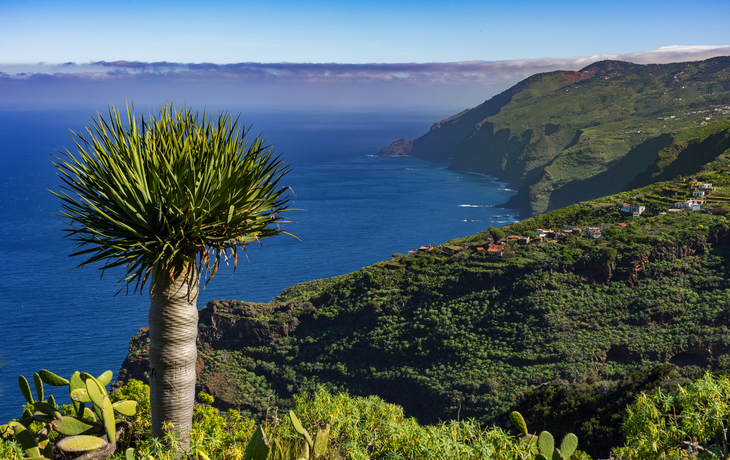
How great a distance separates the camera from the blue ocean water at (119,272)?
2378 inches

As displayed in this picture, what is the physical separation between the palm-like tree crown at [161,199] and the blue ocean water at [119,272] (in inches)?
837

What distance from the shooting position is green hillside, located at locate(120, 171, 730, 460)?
135ft

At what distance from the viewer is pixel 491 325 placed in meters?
47.5

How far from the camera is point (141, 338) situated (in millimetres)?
51625

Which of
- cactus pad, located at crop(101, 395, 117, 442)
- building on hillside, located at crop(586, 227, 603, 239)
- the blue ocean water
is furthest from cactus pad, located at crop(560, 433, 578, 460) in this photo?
building on hillside, located at crop(586, 227, 603, 239)

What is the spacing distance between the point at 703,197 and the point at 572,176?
300 ft

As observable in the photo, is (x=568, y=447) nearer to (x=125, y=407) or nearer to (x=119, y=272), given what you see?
(x=125, y=407)

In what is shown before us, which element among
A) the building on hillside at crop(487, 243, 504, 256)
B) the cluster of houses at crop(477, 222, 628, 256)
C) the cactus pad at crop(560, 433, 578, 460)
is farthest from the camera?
the building on hillside at crop(487, 243, 504, 256)

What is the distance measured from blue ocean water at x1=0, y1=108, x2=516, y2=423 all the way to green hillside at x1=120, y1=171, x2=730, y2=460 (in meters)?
15.4

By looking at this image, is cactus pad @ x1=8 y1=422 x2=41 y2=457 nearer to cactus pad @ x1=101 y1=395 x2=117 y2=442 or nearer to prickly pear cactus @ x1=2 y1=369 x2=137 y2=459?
prickly pear cactus @ x1=2 y1=369 x2=137 y2=459

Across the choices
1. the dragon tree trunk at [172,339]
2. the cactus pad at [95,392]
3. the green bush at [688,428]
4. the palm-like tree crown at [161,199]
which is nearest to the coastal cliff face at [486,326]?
the green bush at [688,428]

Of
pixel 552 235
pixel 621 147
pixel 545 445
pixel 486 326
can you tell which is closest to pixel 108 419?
pixel 545 445

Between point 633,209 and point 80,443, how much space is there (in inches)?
2481

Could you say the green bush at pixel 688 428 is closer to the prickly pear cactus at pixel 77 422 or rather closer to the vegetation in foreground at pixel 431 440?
the vegetation in foreground at pixel 431 440
